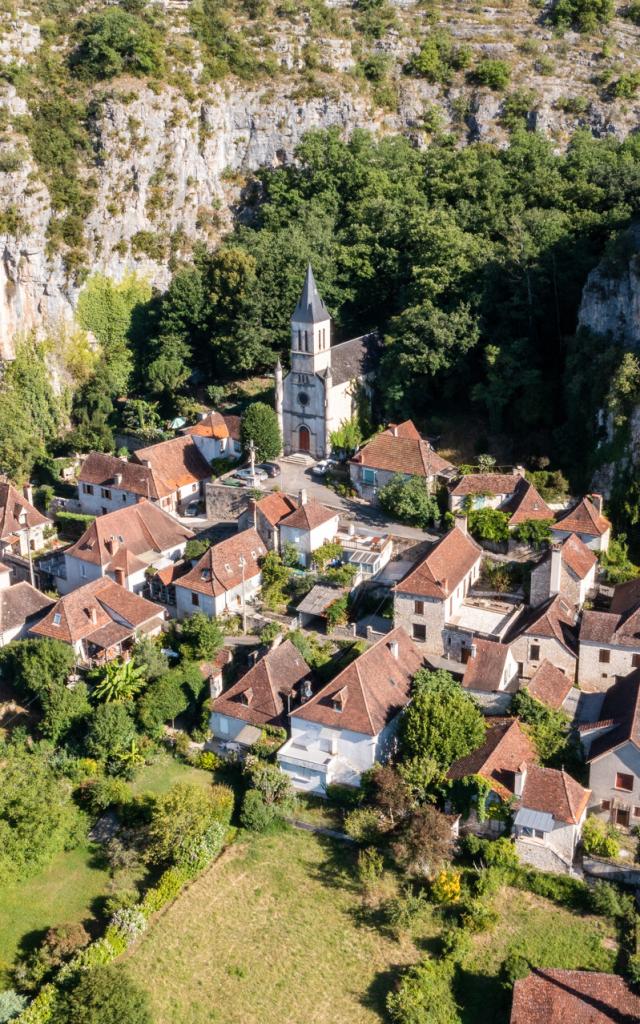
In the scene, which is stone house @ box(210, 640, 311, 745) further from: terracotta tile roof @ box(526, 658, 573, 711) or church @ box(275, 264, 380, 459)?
church @ box(275, 264, 380, 459)

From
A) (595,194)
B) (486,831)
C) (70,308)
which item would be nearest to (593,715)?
(486,831)

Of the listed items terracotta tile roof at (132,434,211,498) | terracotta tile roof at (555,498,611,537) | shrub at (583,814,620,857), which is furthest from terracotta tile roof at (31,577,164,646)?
shrub at (583,814,620,857)

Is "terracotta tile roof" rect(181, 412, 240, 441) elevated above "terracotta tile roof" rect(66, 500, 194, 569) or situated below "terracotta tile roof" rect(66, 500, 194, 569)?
above

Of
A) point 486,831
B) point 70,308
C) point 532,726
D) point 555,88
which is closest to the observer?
point 486,831

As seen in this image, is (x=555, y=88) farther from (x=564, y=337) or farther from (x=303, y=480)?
(x=303, y=480)

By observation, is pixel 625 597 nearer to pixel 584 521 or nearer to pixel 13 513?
pixel 584 521

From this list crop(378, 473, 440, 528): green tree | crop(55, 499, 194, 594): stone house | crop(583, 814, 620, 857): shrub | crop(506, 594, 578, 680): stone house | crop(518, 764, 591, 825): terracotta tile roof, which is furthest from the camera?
crop(378, 473, 440, 528): green tree

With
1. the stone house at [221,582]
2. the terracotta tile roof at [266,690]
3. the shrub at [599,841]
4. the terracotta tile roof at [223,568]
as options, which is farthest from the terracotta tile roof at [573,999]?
the terracotta tile roof at [223,568]
